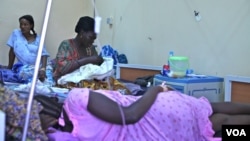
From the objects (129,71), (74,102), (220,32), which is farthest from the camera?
(129,71)

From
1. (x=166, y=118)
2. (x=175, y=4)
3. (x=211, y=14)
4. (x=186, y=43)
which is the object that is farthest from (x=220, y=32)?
(x=166, y=118)

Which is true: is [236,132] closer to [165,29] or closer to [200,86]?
[200,86]

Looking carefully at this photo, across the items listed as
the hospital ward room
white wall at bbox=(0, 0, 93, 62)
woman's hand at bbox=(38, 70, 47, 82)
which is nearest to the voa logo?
the hospital ward room

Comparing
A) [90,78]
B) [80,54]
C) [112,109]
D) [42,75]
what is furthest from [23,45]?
[112,109]

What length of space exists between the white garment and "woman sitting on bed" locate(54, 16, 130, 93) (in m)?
0.05

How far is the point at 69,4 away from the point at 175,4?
1.89 metres

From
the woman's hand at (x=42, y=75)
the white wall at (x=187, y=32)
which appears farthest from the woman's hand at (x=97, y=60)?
the white wall at (x=187, y=32)

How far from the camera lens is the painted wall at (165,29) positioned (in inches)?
116

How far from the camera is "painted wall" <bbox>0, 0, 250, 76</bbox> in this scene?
2.95 meters

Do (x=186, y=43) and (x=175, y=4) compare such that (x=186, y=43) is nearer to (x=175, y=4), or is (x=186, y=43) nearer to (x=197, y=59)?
(x=197, y=59)

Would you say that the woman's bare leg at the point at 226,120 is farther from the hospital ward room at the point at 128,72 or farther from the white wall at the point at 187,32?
the white wall at the point at 187,32

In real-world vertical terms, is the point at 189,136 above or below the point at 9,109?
below

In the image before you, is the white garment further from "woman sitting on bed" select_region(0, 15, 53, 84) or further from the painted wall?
"woman sitting on bed" select_region(0, 15, 53, 84)

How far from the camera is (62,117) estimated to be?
70.5 inches
